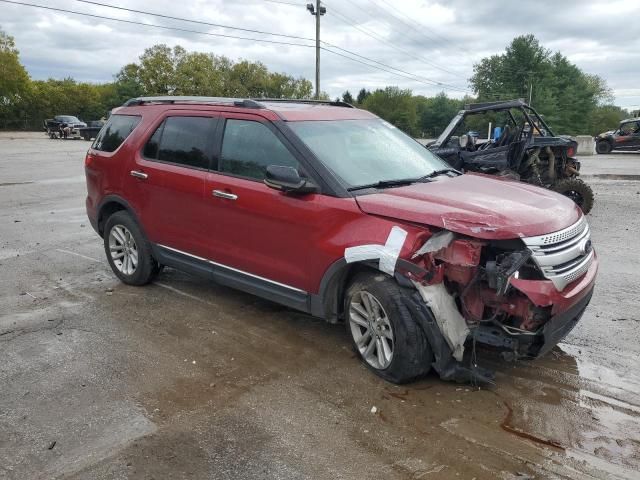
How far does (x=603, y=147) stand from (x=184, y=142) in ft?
91.1

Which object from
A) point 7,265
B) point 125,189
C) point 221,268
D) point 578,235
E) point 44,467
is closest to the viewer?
point 44,467

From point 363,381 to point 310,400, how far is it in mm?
434

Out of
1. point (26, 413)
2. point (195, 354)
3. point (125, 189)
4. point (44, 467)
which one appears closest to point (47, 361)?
point (26, 413)

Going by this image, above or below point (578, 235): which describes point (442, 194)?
above

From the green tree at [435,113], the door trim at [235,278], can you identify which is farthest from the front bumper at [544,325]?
the green tree at [435,113]

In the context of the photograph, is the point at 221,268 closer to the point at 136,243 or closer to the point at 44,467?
the point at 136,243

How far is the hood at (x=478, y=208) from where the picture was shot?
11.2 ft

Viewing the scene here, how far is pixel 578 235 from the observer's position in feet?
12.6

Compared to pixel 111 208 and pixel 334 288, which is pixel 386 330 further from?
pixel 111 208

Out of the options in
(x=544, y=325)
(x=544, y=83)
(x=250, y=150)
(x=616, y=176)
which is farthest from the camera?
(x=544, y=83)

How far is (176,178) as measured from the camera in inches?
199

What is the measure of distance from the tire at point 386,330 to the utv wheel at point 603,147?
91.6ft

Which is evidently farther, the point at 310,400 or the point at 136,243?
the point at 136,243

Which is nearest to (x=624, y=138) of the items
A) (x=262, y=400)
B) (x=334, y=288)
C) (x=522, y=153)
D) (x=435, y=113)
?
(x=522, y=153)
